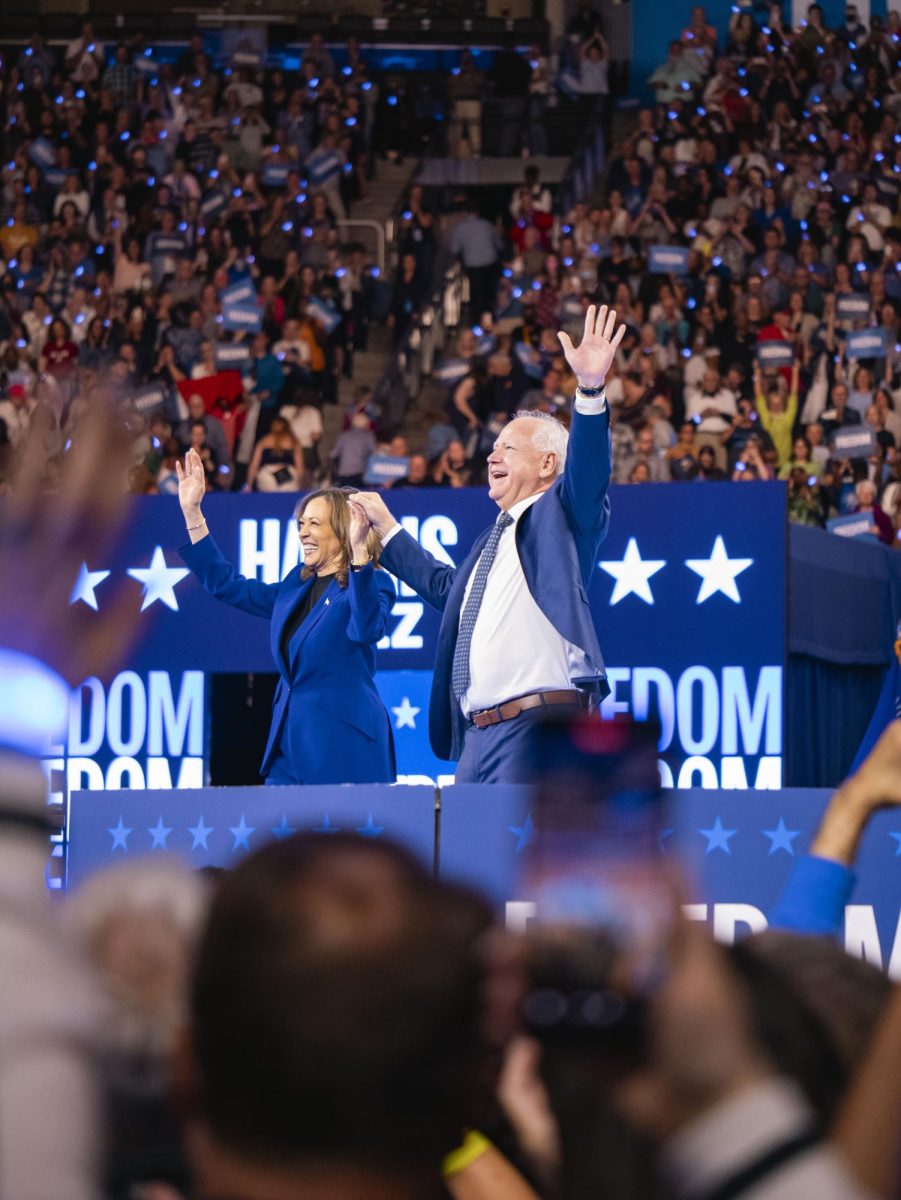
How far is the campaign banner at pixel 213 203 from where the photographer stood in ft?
53.8

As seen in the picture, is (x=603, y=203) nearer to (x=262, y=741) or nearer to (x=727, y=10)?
(x=727, y=10)

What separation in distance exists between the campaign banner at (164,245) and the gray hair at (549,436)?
1070 centimetres

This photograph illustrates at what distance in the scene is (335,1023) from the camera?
1037mm

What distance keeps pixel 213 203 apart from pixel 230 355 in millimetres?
3061

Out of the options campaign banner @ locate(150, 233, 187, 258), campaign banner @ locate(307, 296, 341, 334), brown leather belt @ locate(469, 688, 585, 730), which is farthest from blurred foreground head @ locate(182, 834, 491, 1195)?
campaign banner @ locate(150, 233, 187, 258)

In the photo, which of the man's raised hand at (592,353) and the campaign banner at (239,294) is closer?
the man's raised hand at (592,353)

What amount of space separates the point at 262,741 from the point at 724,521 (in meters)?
2.37

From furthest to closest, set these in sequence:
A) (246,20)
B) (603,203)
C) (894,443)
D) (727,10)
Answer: (246,20) < (727,10) < (603,203) < (894,443)

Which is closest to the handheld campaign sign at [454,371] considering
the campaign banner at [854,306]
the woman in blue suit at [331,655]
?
the campaign banner at [854,306]

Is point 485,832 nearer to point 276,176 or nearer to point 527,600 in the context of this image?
point 527,600

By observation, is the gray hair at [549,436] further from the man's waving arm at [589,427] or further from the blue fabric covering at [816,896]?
the blue fabric covering at [816,896]

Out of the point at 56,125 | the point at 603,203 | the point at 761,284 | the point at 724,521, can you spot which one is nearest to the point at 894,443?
the point at 761,284

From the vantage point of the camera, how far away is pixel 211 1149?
3.60ft

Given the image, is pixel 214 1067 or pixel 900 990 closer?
pixel 214 1067
